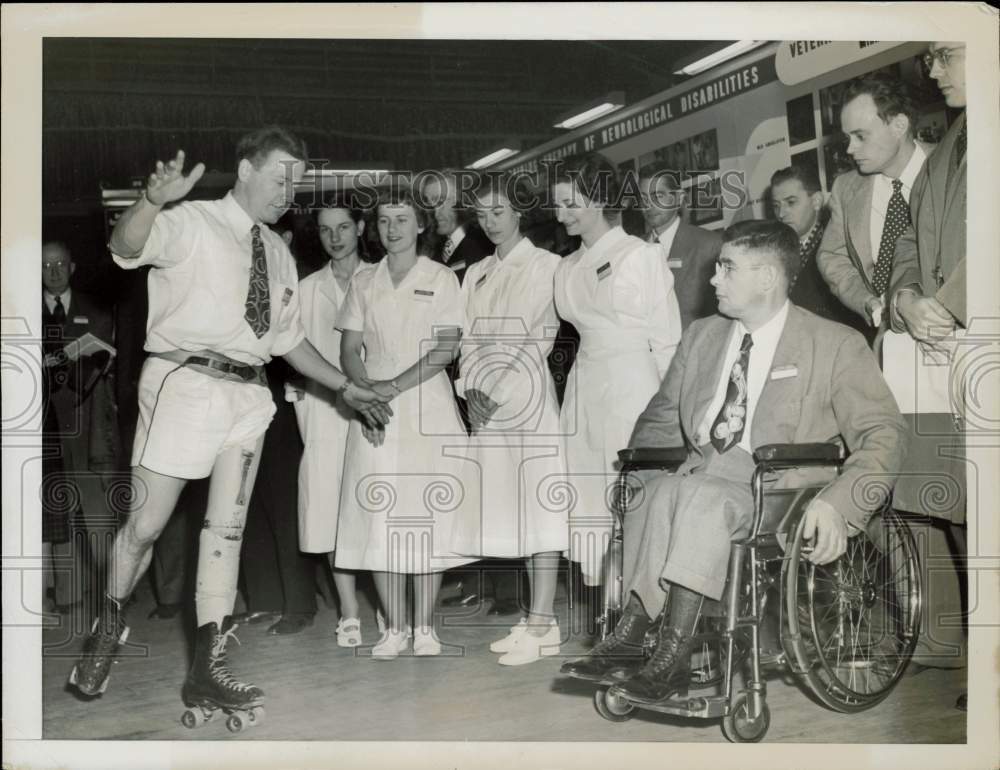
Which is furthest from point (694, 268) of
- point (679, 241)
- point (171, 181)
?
point (171, 181)

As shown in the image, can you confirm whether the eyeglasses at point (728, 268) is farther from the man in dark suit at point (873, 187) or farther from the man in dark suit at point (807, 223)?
the man in dark suit at point (873, 187)

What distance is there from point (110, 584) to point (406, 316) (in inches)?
53.4

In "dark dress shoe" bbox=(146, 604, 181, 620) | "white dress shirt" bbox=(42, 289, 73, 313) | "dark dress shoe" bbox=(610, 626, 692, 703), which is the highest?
"white dress shirt" bbox=(42, 289, 73, 313)

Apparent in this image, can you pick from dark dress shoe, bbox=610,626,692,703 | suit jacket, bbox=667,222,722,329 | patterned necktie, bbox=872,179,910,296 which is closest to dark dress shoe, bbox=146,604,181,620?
dark dress shoe, bbox=610,626,692,703

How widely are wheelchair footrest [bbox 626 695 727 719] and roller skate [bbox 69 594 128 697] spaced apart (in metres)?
1.78

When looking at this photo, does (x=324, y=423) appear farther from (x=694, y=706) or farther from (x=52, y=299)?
(x=694, y=706)

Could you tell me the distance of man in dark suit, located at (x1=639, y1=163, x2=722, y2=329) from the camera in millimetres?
3809

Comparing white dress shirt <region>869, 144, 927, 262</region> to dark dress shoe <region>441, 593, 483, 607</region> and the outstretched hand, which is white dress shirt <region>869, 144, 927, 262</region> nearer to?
dark dress shoe <region>441, 593, 483, 607</region>

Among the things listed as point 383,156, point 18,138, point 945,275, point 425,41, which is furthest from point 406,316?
point 945,275

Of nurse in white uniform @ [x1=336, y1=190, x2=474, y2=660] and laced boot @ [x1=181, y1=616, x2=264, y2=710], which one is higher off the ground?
nurse in white uniform @ [x1=336, y1=190, x2=474, y2=660]

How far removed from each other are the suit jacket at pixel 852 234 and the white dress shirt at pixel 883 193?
0.01 metres

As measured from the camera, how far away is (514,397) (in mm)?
3875

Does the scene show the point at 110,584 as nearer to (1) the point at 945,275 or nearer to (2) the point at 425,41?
(2) the point at 425,41

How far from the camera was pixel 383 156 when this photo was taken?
3844 millimetres
